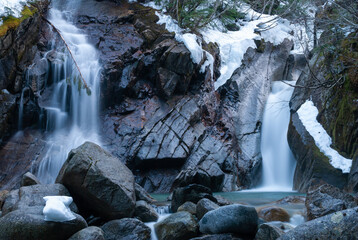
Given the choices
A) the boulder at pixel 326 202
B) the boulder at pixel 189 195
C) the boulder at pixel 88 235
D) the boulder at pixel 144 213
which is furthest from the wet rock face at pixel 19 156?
the boulder at pixel 326 202

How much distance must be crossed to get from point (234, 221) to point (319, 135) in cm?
625

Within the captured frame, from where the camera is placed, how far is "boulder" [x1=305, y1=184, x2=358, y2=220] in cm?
477

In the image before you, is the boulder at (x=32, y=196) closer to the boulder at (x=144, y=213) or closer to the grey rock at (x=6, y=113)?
the boulder at (x=144, y=213)

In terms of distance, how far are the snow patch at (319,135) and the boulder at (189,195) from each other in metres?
4.59

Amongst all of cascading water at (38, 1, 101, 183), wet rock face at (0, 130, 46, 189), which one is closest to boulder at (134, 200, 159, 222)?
wet rock face at (0, 130, 46, 189)

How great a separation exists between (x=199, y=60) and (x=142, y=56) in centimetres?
213

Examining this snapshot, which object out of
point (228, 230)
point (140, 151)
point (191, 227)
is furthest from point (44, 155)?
point (228, 230)

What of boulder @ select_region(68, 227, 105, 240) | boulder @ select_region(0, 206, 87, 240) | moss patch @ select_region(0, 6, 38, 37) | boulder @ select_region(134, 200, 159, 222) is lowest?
boulder @ select_region(134, 200, 159, 222)

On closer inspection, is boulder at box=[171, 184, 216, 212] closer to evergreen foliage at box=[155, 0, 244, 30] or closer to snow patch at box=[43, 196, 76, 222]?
snow patch at box=[43, 196, 76, 222]

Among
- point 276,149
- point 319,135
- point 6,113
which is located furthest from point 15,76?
point 319,135

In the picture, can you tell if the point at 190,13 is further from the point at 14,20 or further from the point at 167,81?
the point at 14,20

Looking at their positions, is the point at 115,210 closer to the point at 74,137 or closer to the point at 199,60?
the point at 74,137

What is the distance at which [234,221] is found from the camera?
432 cm

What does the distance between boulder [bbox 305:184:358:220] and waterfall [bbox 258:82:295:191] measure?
521cm
